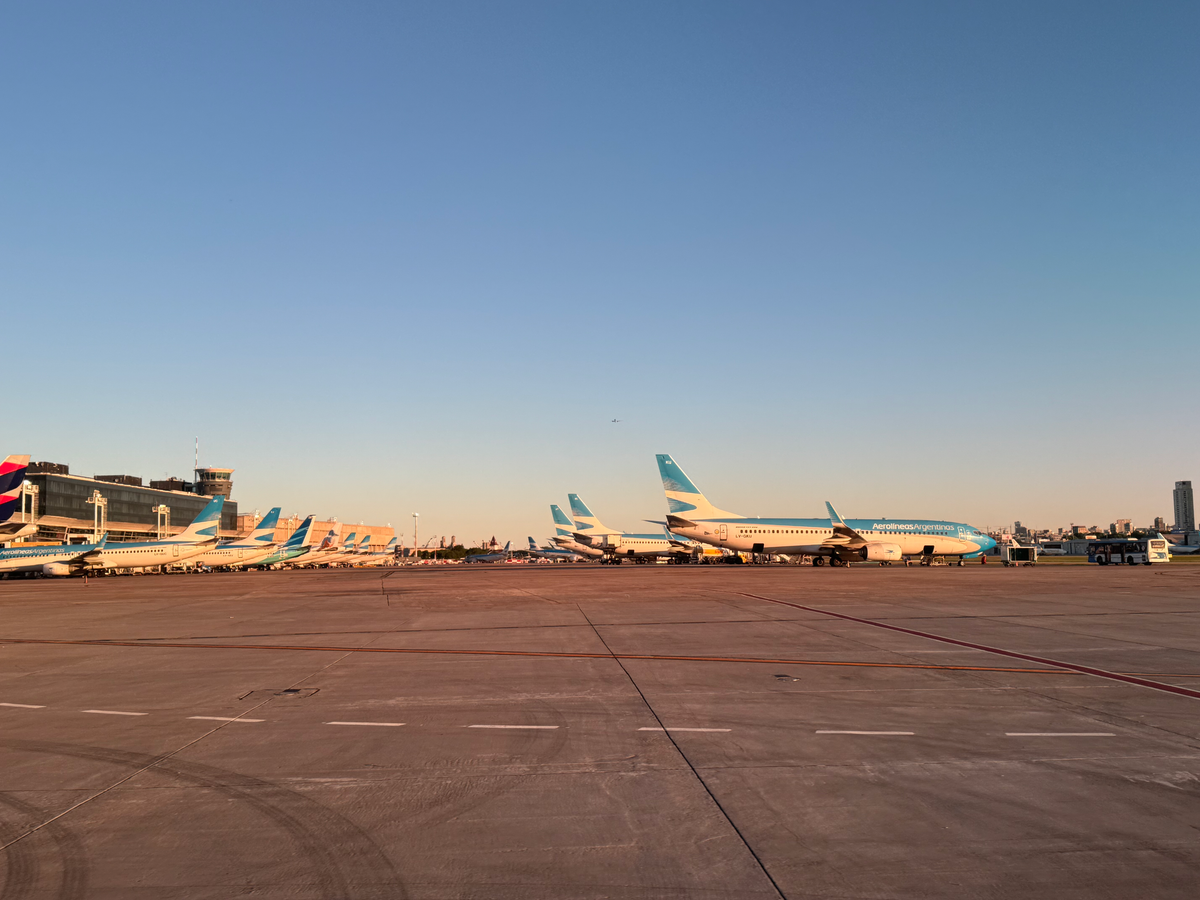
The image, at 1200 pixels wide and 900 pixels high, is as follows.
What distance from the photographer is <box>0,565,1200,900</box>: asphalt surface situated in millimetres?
5570

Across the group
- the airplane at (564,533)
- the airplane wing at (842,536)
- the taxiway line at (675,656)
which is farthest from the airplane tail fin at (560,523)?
the taxiway line at (675,656)

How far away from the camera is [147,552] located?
7188 cm

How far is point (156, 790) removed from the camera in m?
7.57

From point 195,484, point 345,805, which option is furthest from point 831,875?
point 195,484

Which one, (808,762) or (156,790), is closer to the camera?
(156,790)

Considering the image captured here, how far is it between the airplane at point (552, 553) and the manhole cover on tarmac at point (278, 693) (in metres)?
104

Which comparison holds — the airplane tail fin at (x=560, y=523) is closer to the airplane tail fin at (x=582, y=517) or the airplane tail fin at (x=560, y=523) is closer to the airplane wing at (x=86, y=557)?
the airplane tail fin at (x=582, y=517)

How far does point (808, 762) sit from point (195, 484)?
199160 millimetres

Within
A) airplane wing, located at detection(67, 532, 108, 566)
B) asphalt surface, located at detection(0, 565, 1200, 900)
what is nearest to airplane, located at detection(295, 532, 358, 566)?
airplane wing, located at detection(67, 532, 108, 566)

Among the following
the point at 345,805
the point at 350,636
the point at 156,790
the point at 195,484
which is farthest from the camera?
the point at 195,484

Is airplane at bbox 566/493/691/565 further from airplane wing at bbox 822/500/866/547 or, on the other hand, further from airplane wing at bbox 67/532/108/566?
airplane wing at bbox 67/532/108/566

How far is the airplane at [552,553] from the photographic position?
123444 millimetres

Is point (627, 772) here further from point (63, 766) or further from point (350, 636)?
point (350, 636)

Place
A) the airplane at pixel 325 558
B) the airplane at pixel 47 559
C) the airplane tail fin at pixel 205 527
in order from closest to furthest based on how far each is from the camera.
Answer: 1. the airplane at pixel 47 559
2. the airplane tail fin at pixel 205 527
3. the airplane at pixel 325 558
